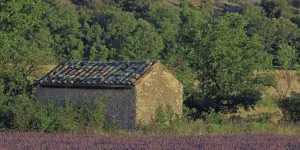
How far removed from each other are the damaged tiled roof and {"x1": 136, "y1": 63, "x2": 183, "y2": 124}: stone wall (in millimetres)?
314

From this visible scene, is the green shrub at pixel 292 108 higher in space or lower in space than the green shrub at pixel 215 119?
higher

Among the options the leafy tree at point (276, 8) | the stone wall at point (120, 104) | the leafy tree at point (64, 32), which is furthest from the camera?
the leafy tree at point (276, 8)

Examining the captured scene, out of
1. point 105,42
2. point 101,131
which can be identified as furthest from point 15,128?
point 105,42

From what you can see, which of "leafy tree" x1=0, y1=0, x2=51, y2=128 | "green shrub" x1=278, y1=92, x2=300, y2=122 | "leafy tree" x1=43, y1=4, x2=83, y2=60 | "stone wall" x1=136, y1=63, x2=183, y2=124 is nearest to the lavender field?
"stone wall" x1=136, y1=63, x2=183, y2=124

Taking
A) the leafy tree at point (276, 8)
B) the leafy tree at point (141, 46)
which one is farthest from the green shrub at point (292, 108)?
the leafy tree at point (276, 8)

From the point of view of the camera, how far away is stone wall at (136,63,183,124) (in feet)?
64.5

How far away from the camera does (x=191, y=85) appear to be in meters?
27.5

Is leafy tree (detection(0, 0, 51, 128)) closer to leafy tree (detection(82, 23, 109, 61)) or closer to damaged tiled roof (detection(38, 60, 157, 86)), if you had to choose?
damaged tiled roof (detection(38, 60, 157, 86))

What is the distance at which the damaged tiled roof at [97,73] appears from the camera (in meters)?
19.9

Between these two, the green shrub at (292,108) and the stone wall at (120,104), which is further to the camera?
the green shrub at (292,108)

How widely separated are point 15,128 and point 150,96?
4633mm

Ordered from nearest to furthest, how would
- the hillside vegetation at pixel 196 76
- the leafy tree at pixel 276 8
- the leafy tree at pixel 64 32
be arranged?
the hillside vegetation at pixel 196 76 → the leafy tree at pixel 64 32 → the leafy tree at pixel 276 8

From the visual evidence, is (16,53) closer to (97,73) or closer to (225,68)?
(97,73)

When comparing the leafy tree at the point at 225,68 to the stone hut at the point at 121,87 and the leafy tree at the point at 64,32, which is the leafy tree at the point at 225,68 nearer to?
the stone hut at the point at 121,87
